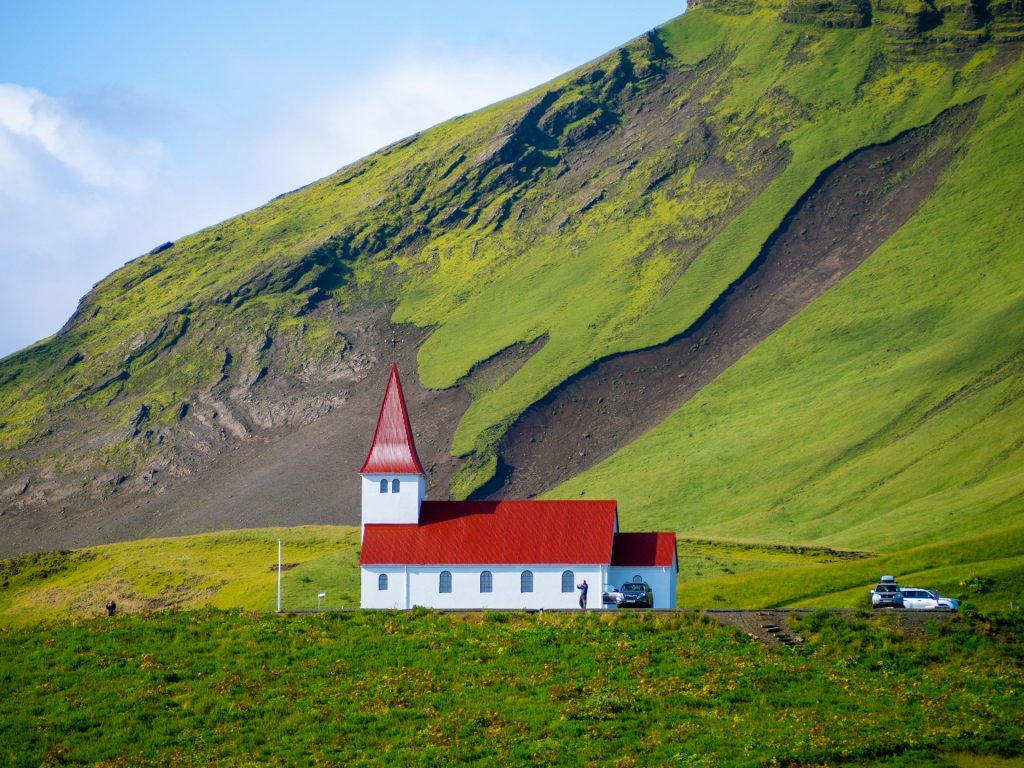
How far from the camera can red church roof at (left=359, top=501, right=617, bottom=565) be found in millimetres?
80312

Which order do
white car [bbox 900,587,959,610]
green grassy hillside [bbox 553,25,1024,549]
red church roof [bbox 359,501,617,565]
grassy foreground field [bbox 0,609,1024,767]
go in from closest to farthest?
grassy foreground field [bbox 0,609,1024,767] < white car [bbox 900,587,959,610] < red church roof [bbox 359,501,617,565] < green grassy hillside [bbox 553,25,1024,549]

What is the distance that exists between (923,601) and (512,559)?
2587cm

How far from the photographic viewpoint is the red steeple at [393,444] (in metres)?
87.4

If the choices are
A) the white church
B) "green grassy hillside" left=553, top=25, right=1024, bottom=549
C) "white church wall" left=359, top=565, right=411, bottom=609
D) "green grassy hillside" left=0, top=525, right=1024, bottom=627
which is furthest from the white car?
"green grassy hillside" left=553, top=25, right=1024, bottom=549

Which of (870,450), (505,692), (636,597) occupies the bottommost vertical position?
(505,692)

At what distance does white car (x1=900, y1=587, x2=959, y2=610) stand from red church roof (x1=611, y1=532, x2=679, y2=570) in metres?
19.2

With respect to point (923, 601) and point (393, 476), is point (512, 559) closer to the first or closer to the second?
point (393, 476)

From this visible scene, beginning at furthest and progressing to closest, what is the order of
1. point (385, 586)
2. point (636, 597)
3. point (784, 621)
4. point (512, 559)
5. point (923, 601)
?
1. point (385, 586)
2. point (512, 559)
3. point (636, 597)
4. point (923, 601)
5. point (784, 621)

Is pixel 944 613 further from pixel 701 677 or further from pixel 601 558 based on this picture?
pixel 601 558

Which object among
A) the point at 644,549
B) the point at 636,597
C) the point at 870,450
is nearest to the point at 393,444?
the point at 644,549

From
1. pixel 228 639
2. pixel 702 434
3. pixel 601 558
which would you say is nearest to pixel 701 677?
pixel 228 639

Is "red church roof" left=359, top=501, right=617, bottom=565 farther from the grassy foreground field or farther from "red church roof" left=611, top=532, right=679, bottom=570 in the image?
the grassy foreground field

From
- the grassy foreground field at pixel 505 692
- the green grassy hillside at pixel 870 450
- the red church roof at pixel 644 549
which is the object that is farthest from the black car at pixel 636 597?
the green grassy hillside at pixel 870 450

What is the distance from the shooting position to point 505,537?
268 feet
